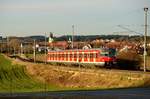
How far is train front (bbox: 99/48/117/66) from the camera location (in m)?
58.0

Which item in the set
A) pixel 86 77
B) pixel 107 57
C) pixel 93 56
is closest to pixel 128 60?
pixel 93 56

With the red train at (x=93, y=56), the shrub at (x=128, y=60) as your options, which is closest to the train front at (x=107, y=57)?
the red train at (x=93, y=56)

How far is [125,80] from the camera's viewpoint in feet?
149

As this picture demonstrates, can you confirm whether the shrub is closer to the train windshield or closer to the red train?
the red train

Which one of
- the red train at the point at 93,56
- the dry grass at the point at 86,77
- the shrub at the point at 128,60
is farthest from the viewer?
the shrub at the point at 128,60

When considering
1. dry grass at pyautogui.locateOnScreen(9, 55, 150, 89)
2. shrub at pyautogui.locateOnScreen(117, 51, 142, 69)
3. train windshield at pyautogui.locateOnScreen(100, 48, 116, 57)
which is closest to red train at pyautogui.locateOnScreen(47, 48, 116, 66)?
train windshield at pyautogui.locateOnScreen(100, 48, 116, 57)

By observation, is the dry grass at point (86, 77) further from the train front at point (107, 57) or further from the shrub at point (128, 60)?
the shrub at point (128, 60)

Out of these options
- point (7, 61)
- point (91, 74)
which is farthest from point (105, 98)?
point (7, 61)

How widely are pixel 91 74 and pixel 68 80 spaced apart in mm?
6890

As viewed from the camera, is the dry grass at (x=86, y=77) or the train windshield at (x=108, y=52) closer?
the dry grass at (x=86, y=77)

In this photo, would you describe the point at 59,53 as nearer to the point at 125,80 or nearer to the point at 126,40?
the point at 125,80

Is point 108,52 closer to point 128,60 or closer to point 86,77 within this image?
point 86,77

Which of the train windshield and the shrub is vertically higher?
the train windshield

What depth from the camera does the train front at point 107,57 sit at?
190 ft
